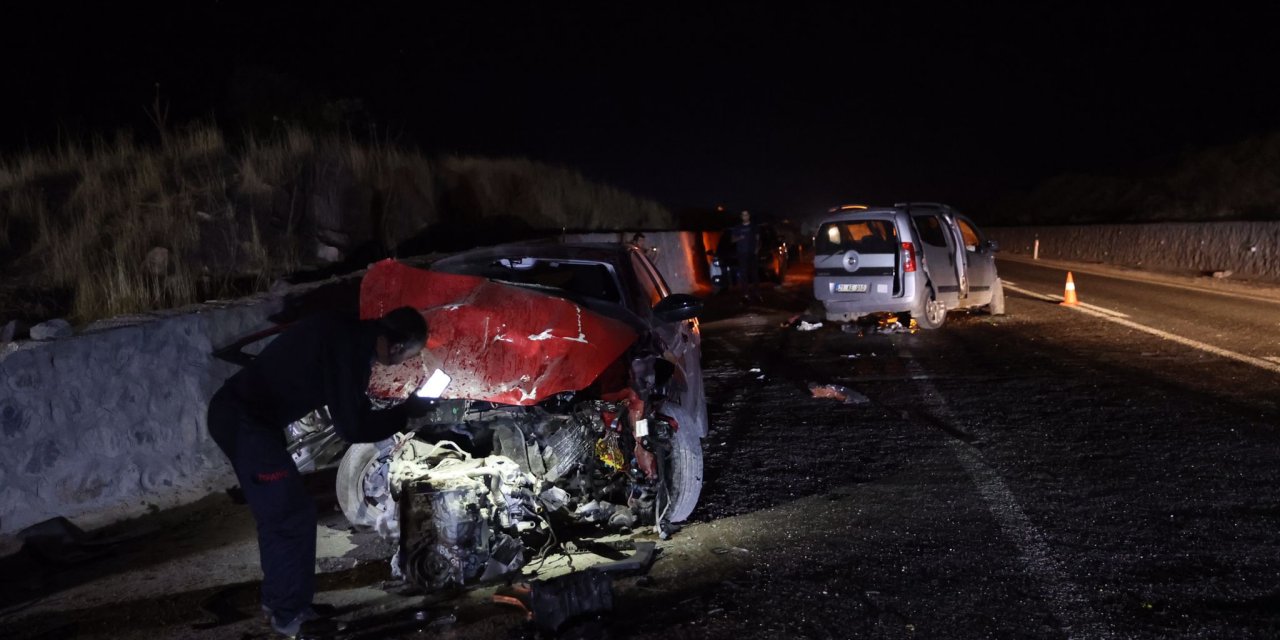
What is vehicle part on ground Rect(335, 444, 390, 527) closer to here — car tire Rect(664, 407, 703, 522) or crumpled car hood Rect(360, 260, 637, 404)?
crumpled car hood Rect(360, 260, 637, 404)

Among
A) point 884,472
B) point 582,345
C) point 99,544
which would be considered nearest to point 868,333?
point 884,472

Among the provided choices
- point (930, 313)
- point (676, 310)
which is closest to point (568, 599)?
point (676, 310)

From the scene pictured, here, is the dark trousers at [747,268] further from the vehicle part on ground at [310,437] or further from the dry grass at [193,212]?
the vehicle part on ground at [310,437]

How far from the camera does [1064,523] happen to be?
18.1 ft

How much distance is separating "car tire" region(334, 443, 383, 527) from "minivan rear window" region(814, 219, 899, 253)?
32.6ft

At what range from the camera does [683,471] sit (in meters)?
5.62

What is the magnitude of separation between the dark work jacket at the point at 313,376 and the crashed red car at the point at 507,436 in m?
0.68

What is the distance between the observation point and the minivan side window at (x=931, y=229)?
47.6 ft

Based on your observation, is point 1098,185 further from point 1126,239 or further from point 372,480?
point 372,480

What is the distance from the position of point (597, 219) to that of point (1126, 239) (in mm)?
16793

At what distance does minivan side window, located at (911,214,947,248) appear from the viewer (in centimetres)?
1452

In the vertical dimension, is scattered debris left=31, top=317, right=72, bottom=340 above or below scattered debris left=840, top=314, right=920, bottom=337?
above

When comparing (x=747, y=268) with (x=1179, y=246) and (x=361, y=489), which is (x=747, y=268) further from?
(x=1179, y=246)

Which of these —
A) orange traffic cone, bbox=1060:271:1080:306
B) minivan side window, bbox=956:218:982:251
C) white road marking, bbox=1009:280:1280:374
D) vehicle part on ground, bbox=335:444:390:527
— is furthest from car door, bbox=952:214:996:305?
vehicle part on ground, bbox=335:444:390:527
